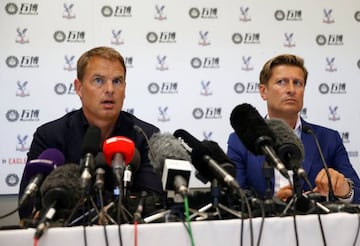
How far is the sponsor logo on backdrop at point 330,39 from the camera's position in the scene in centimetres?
341

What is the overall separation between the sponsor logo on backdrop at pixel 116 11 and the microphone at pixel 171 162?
1.87 m

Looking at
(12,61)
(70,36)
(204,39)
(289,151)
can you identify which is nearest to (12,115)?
(12,61)

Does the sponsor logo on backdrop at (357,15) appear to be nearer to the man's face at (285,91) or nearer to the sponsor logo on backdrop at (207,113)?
the sponsor logo on backdrop at (207,113)

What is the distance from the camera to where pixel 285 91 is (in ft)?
7.59

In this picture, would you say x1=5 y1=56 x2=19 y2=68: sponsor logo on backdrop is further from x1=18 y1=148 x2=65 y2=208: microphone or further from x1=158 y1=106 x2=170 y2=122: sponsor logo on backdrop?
x1=18 y1=148 x2=65 y2=208: microphone

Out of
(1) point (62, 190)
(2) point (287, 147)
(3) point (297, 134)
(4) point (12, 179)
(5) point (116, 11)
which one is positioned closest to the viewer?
(1) point (62, 190)

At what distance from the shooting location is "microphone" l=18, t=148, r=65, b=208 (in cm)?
112

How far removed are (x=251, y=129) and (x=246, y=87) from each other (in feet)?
6.86

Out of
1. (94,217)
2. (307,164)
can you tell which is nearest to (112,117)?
(307,164)

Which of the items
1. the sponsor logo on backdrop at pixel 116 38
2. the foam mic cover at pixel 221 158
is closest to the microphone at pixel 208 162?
the foam mic cover at pixel 221 158

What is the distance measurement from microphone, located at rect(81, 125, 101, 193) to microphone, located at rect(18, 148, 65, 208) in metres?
0.11

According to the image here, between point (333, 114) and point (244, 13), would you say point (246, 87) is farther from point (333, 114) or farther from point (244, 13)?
point (333, 114)

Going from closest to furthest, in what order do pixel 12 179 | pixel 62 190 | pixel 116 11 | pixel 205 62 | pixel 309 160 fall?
pixel 62 190 < pixel 309 160 < pixel 12 179 < pixel 116 11 < pixel 205 62

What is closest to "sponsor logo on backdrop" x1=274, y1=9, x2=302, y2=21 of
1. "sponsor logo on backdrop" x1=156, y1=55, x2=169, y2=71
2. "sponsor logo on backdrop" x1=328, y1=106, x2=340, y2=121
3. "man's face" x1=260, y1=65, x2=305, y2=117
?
"sponsor logo on backdrop" x1=328, y1=106, x2=340, y2=121
